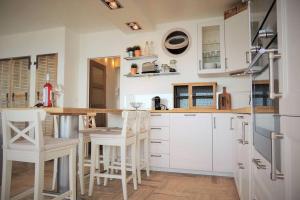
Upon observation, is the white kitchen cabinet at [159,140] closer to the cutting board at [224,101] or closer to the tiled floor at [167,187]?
the tiled floor at [167,187]

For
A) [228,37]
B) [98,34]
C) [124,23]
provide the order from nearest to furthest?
[228,37] < [124,23] < [98,34]

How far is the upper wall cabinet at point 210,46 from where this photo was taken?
3.24 m

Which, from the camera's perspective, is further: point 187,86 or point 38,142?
point 187,86

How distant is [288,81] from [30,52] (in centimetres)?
459

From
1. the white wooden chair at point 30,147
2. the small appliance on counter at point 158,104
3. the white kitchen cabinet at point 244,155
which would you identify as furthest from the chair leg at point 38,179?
the small appliance on counter at point 158,104

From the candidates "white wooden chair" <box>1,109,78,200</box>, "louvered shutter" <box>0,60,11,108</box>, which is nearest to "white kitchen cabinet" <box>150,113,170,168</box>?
"white wooden chair" <box>1,109,78,200</box>

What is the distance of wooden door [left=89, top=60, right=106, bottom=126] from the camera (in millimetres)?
4348

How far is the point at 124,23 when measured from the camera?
11.0 feet

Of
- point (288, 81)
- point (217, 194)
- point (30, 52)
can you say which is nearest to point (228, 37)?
point (217, 194)

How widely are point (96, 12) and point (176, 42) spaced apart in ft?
4.53

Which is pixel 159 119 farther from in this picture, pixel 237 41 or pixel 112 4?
pixel 112 4

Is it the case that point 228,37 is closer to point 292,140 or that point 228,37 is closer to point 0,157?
point 292,140

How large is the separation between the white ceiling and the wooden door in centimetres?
92

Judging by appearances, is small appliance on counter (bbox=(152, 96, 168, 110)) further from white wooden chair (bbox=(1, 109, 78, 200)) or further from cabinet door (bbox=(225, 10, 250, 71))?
white wooden chair (bbox=(1, 109, 78, 200))
